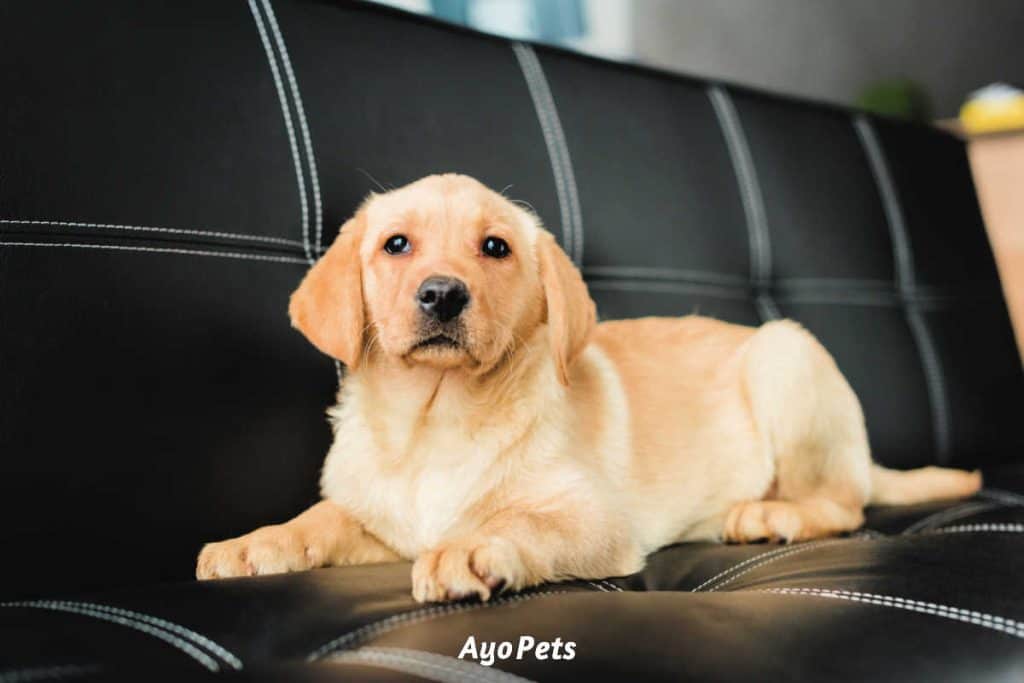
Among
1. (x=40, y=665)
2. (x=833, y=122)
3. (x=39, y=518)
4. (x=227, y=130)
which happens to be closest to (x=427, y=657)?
(x=40, y=665)

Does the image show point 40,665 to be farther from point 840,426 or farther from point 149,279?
point 840,426

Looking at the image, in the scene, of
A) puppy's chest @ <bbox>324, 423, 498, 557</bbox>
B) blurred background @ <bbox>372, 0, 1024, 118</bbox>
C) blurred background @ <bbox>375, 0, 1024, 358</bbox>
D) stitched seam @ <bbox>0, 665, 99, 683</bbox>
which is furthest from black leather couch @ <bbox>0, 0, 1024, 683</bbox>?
blurred background @ <bbox>372, 0, 1024, 118</bbox>

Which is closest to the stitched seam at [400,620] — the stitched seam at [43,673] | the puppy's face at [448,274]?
the stitched seam at [43,673]

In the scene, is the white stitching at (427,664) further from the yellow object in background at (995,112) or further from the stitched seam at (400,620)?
the yellow object in background at (995,112)

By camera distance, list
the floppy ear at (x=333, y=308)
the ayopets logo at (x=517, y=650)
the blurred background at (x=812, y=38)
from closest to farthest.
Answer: the ayopets logo at (x=517, y=650), the floppy ear at (x=333, y=308), the blurred background at (x=812, y=38)

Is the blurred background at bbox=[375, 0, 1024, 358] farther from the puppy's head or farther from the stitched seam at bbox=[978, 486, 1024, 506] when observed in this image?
the puppy's head

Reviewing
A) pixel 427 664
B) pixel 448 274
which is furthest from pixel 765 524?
pixel 427 664
